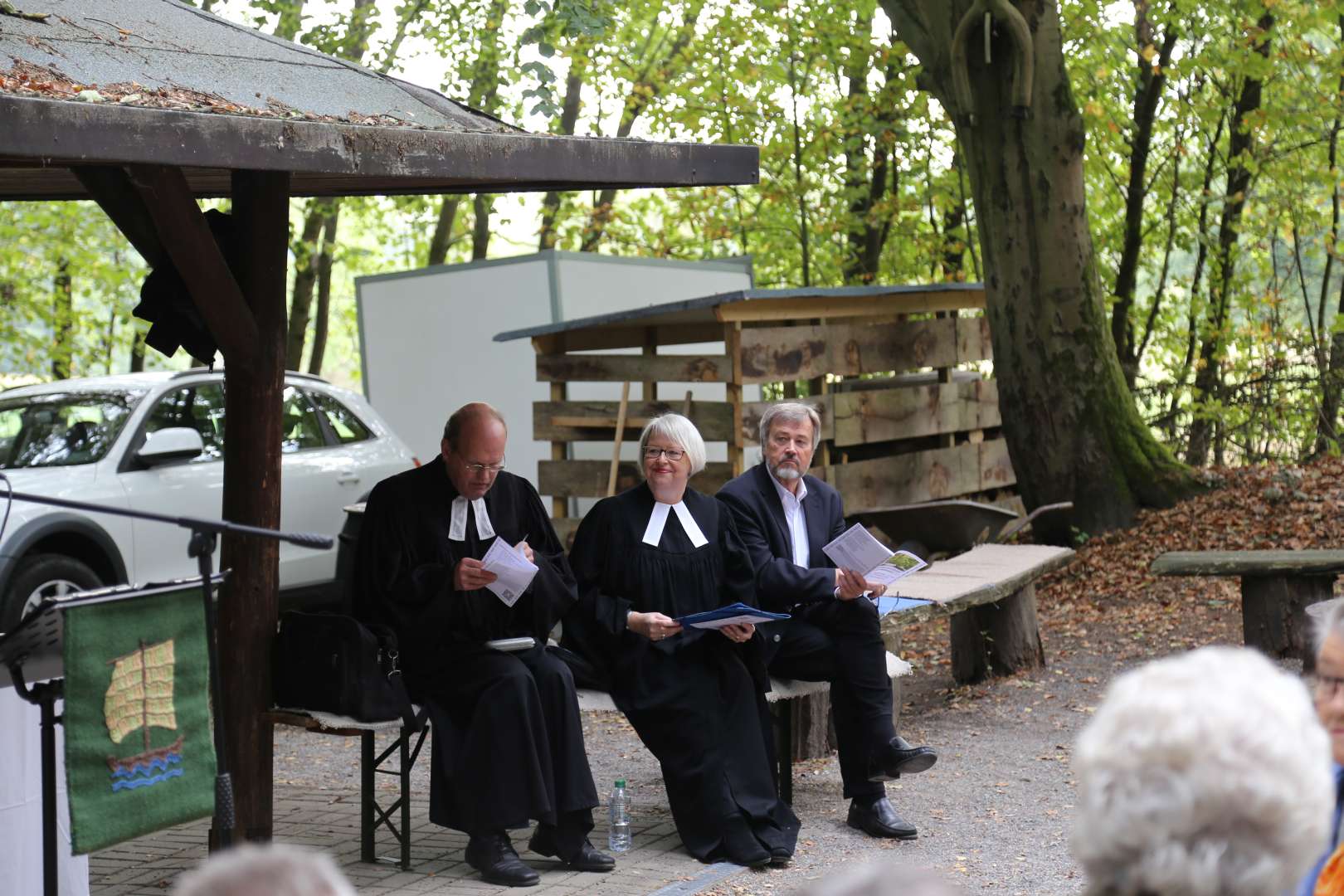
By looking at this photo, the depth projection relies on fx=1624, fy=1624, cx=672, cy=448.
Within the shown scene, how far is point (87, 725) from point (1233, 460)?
1356 centimetres

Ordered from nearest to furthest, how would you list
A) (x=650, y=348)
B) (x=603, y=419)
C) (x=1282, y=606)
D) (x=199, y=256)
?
(x=199, y=256), (x=1282, y=606), (x=650, y=348), (x=603, y=419)

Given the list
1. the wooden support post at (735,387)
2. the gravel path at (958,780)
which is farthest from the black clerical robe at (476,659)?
the wooden support post at (735,387)

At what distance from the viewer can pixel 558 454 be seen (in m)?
12.9

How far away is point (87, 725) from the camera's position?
14.1 feet

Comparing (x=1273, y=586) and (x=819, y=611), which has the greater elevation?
(x=819, y=611)

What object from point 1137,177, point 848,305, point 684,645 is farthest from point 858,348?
point 684,645

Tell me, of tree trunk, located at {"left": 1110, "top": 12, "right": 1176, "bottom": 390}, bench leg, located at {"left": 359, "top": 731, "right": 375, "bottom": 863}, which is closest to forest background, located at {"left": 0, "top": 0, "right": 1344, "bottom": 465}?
tree trunk, located at {"left": 1110, "top": 12, "right": 1176, "bottom": 390}

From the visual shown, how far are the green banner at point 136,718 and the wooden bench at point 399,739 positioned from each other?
105 centimetres

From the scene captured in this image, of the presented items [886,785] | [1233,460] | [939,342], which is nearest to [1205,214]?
[1233,460]

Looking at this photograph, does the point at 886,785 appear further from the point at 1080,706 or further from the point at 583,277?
the point at 583,277

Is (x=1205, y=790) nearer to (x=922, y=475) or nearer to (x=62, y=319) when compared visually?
(x=922, y=475)

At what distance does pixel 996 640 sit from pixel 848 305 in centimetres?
423

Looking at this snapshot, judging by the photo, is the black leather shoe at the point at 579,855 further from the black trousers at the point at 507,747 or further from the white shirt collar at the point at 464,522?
the white shirt collar at the point at 464,522

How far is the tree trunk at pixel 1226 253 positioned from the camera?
A: 50.3 feet
